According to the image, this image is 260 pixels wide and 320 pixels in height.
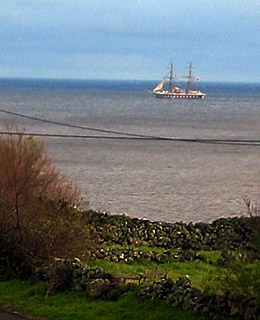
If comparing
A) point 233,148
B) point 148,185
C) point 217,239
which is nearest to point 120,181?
point 148,185

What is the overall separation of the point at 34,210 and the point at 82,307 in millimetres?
3138

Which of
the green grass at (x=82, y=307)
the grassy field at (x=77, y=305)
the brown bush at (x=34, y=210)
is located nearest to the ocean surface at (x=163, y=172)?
the brown bush at (x=34, y=210)

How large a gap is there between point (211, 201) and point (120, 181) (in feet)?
18.6

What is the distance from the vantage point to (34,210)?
13.3 metres

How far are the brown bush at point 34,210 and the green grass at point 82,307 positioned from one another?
0.99 metres

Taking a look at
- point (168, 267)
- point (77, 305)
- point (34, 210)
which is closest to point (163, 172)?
point (168, 267)

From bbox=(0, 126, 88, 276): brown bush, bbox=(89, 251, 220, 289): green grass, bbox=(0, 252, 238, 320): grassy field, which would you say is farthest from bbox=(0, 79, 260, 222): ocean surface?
bbox=(0, 252, 238, 320): grassy field

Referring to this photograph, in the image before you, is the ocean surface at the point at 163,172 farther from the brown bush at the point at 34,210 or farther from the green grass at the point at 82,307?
the green grass at the point at 82,307

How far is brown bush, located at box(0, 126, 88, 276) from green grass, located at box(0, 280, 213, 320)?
993 mm

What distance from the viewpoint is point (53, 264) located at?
11688 mm

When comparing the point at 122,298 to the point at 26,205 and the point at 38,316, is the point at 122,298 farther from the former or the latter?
the point at 26,205

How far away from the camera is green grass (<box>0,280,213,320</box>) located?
389 inches

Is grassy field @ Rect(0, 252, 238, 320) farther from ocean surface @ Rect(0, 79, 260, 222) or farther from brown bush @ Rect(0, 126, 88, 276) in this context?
ocean surface @ Rect(0, 79, 260, 222)

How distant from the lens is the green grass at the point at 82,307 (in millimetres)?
9891
